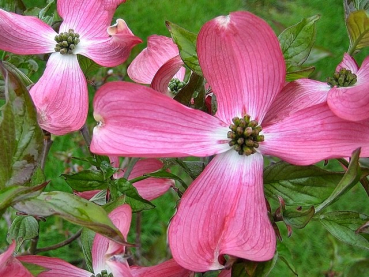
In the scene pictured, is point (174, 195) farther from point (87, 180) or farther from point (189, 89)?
point (189, 89)

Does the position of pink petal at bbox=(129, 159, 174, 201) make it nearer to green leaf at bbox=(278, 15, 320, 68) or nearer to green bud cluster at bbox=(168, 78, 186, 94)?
green bud cluster at bbox=(168, 78, 186, 94)

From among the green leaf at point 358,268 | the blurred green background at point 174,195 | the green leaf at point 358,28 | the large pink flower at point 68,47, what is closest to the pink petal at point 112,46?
the large pink flower at point 68,47

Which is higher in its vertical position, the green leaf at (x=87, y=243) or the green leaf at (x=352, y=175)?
the green leaf at (x=352, y=175)

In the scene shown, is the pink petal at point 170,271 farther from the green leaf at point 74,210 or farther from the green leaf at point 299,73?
the green leaf at point 299,73

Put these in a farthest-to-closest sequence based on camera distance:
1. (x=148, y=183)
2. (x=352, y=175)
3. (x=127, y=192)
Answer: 1. (x=148, y=183)
2. (x=127, y=192)
3. (x=352, y=175)

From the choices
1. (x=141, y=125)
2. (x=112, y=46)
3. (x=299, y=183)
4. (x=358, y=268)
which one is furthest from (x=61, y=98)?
(x=358, y=268)

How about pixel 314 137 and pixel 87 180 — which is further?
pixel 87 180
